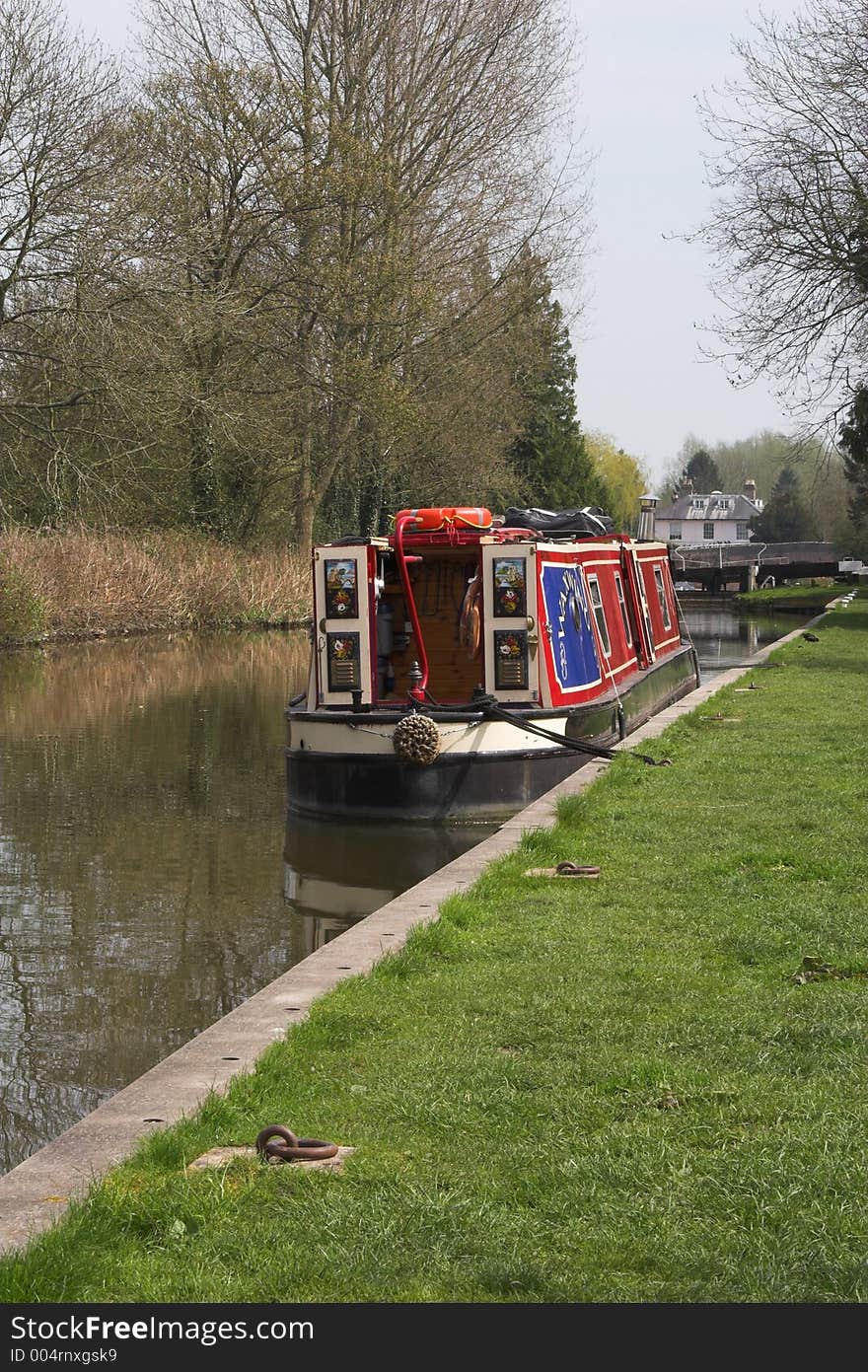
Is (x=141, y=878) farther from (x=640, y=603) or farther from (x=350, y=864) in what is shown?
(x=640, y=603)

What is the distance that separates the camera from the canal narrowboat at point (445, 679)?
1305cm

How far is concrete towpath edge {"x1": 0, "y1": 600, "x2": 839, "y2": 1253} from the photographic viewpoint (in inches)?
161

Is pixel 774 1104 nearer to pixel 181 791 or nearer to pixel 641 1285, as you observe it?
pixel 641 1285

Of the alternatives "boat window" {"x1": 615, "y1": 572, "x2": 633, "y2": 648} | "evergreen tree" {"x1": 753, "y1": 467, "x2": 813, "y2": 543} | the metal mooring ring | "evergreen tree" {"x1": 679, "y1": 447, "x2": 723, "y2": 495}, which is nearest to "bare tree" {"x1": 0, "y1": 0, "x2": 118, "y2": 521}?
"boat window" {"x1": 615, "y1": 572, "x2": 633, "y2": 648}

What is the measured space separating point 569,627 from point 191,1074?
10410mm

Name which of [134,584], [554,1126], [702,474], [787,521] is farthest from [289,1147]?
[702,474]

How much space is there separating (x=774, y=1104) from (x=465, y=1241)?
3.90 feet

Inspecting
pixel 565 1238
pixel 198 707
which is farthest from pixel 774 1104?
pixel 198 707

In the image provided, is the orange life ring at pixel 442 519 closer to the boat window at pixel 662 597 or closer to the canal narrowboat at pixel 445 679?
the canal narrowboat at pixel 445 679

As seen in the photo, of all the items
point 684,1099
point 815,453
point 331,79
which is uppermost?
point 331,79

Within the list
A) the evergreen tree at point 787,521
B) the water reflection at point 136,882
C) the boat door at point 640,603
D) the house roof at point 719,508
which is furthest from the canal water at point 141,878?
the house roof at point 719,508

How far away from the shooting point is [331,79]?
37719mm

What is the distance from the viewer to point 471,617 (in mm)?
14602

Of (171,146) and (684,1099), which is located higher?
(171,146)
